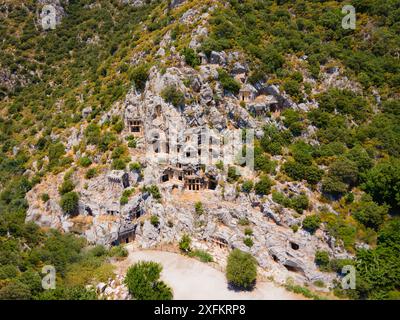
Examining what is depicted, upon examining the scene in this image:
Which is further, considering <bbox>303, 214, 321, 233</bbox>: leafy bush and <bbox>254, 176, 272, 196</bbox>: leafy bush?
<bbox>254, 176, 272, 196</bbox>: leafy bush

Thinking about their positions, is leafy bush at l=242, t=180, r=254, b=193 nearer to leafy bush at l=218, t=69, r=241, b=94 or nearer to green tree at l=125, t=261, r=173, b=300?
leafy bush at l=218, t=69, r=241, b=94

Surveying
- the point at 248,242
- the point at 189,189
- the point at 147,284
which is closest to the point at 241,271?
the point at 248,242

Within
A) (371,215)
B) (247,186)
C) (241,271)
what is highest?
(247,186)

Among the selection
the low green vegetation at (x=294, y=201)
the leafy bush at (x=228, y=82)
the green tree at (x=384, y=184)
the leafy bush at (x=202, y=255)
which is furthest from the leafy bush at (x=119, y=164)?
the green tree at (x=384, y=184)

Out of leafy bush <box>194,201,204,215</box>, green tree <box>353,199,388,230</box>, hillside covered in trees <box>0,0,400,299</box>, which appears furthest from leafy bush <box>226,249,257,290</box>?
green tree <box>353,199,388,230</box>

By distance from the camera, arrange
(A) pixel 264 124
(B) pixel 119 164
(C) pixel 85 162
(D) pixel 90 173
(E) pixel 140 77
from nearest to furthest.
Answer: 1. (B) pixel 119 164
2. (D) pixel 90 173
3. (A) pixel 264 124
4. (C) pixel 85 162
5. (E) pixel 140 77

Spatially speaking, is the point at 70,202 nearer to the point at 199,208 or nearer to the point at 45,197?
the point at 45,197

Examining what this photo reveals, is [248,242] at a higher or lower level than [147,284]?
higher

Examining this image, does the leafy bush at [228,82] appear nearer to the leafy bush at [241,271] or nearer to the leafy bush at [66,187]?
the leafy bush at [241,271]
